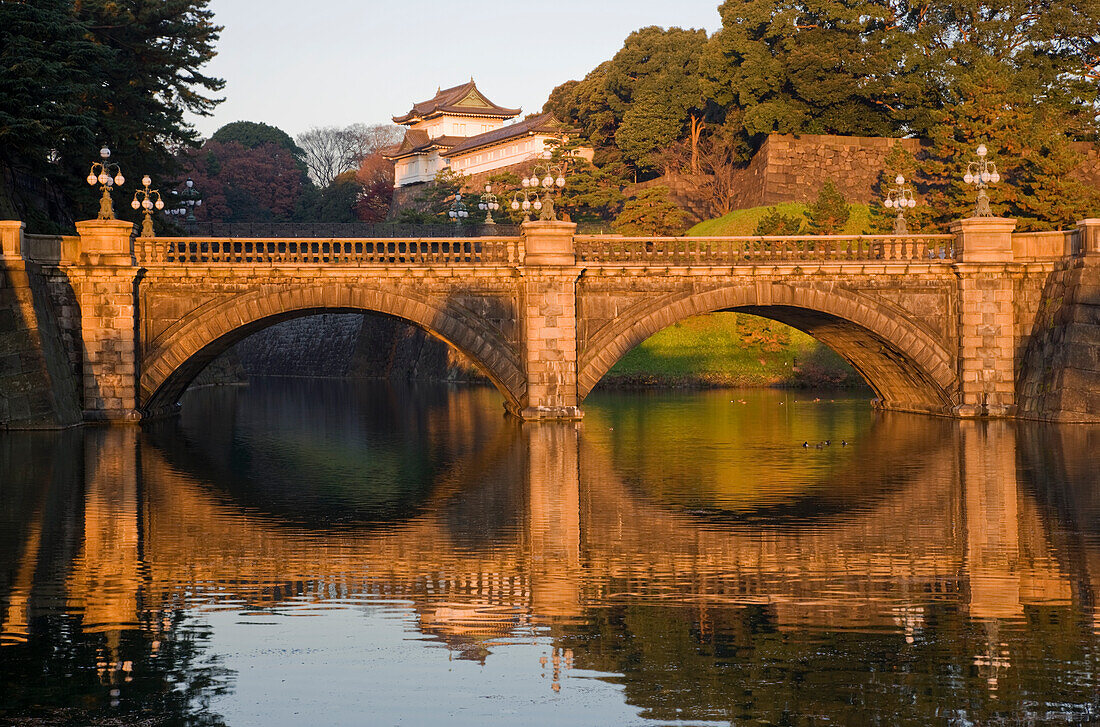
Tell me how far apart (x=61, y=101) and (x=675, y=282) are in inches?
1005

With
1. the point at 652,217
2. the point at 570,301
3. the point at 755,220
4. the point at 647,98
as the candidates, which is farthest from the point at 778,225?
the point at 570,301

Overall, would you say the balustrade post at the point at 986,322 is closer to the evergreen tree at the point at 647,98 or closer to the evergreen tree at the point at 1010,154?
the evergreen tree at the point at 1010,154

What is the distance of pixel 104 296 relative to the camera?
41344 mm

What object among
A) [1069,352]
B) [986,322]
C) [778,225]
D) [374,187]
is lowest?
[1069,352]

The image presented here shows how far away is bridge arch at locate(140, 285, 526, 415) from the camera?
42.0 metres

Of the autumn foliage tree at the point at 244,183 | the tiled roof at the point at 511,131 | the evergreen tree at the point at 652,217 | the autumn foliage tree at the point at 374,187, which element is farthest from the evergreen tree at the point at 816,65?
the autumn foliage tree at the point at 244,183

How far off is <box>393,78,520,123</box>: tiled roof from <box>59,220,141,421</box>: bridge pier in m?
87.2

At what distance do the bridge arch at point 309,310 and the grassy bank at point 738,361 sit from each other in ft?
96.6

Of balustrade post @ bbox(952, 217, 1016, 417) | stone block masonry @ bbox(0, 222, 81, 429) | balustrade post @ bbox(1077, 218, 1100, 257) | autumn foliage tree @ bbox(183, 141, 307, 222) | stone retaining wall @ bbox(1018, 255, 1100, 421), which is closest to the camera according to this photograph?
stone block masonry @ bbox(0, 222, 81, 429)

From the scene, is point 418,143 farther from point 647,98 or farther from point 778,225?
point 778,225

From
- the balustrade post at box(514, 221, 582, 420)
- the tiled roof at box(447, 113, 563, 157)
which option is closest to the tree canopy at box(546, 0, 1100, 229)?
the tiled roof at box(447, 113, 563, 157)

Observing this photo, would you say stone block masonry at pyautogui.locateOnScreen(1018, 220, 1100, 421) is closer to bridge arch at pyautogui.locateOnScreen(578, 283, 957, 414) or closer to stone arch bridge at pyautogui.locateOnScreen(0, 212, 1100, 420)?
stone arch bridge at pyautogui.locateOnScreen(0, 212, 1100, 420)

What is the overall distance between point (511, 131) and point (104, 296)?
73.8 m

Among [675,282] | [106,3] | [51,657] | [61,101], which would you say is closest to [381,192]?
[106,3]
